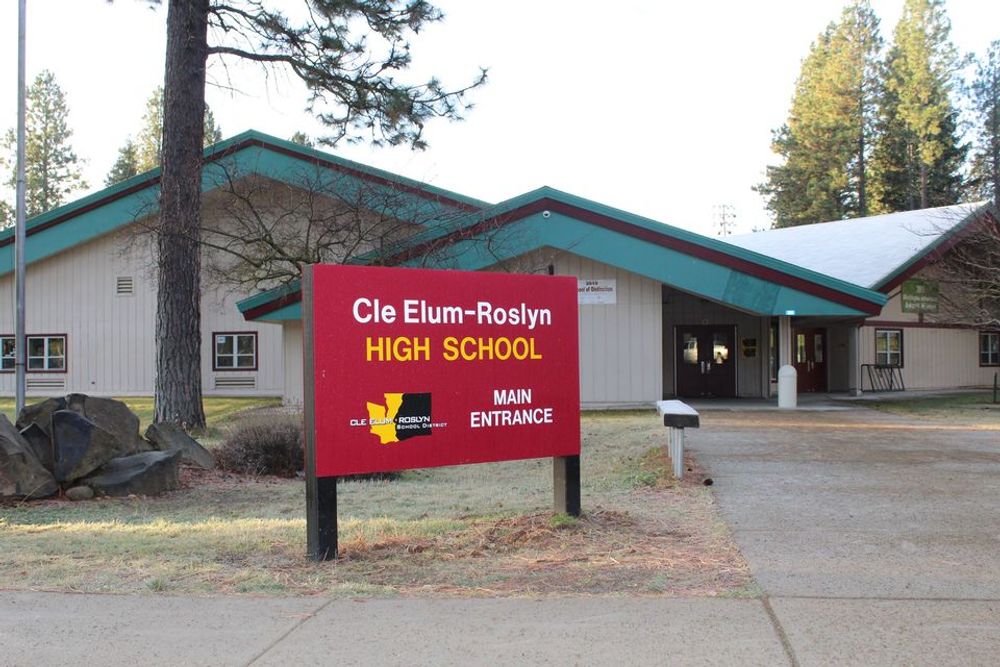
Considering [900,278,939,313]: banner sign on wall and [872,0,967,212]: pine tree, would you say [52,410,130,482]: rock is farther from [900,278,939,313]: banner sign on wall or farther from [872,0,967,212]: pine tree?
[872,0,967,212]: pine tree

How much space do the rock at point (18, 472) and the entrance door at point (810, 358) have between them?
2477 cm

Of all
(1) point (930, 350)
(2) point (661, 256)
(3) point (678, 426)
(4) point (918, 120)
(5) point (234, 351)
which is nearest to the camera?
(3) point (678, 426)

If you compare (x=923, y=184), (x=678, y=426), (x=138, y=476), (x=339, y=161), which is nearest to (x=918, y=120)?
(x=923, y=184)

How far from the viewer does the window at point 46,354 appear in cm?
2894

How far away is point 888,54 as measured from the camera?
2254 inches

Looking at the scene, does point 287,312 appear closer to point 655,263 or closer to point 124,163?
point 655,263

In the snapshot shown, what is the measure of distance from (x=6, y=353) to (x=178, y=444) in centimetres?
2169

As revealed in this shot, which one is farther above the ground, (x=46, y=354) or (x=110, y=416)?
(x=46, y=354)

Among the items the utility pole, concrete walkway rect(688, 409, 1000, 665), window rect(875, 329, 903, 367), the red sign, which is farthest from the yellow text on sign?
window rect(875, 329, 903, 367)

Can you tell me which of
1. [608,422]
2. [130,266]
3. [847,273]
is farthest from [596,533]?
[130,266]

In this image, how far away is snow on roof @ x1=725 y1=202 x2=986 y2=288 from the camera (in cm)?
2731

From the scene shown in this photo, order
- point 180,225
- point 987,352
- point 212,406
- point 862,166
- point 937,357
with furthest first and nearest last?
point 862,166, point 987,352, point 937,357, point 212,406, point 180,225

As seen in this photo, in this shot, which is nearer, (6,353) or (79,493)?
(79,493)

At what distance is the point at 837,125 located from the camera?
58.5 m
